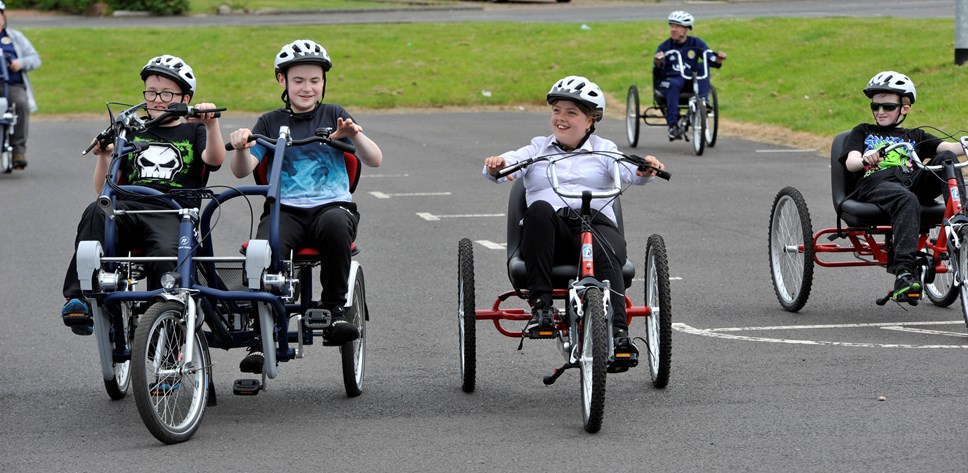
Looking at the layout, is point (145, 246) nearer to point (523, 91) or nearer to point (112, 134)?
point (112, 134)

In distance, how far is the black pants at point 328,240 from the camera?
7215mm

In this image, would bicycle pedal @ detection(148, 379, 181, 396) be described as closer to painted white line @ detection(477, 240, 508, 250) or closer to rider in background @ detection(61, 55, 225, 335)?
rider in background @ detection(61, 55, 225, 335)

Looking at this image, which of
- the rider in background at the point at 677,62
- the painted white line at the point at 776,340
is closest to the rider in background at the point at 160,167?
the painted white line at the point at 776,340

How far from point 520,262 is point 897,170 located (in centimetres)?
348

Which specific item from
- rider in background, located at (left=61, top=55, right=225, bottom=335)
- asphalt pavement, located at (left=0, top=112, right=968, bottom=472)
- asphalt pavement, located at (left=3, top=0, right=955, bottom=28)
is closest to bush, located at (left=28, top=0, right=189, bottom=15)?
asphalt pavement, located at (left=3, top=0, right=955, bottom=28)

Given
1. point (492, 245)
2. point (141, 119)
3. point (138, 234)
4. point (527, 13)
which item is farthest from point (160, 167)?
point (527, 13)

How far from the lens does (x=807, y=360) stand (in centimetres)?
842

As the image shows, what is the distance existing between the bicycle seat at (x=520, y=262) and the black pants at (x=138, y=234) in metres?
1.64

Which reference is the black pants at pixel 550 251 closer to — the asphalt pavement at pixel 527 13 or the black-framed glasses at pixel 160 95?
the black-framed glasses at pixel 160 95

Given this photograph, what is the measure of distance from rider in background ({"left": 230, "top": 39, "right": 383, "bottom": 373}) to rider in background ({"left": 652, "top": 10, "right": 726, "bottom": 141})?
14.1 meters

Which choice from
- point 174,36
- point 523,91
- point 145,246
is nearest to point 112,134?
point 145,246

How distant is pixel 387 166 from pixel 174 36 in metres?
19.7

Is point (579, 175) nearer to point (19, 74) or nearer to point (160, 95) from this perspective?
point (160, 95)

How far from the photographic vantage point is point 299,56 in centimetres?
752
